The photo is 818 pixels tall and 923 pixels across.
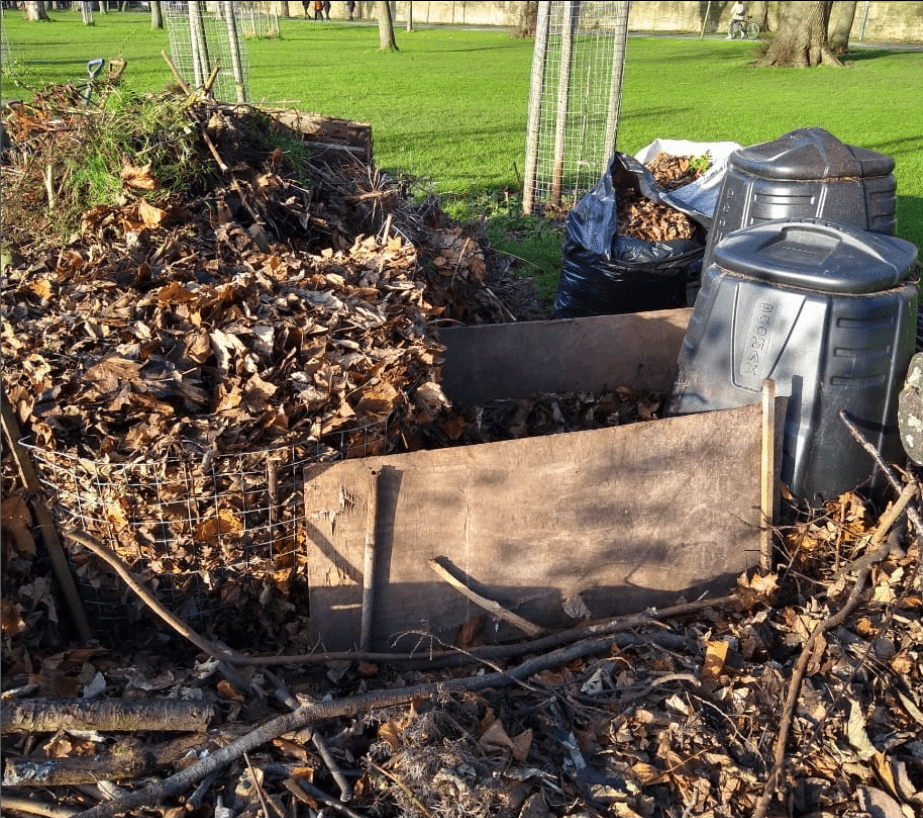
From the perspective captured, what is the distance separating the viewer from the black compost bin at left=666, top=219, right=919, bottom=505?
3.35 meters

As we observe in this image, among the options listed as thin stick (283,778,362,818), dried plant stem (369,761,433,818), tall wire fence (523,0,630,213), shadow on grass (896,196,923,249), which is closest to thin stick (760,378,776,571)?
dried plant stem (369,761,433,818)

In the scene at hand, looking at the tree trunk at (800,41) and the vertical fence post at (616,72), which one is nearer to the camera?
the vertical fence post at (616,72)

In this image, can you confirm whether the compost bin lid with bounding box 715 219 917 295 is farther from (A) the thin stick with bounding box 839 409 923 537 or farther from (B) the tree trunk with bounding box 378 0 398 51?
(B) the tree trunk with bounding box 378 0 398 51

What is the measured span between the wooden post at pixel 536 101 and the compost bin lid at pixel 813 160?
175 inches

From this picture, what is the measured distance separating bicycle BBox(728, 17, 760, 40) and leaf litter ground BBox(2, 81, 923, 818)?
3492 cm

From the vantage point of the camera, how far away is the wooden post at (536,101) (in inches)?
343

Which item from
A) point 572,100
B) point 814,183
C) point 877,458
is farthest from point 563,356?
point 572,100

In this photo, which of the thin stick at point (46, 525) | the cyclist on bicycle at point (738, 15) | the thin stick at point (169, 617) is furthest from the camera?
the cyclist on bicycle at point (738, 15)

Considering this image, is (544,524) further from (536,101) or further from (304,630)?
(536,101)

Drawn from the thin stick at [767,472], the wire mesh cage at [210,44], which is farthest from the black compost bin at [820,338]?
the wire mesh cage at [210,44]

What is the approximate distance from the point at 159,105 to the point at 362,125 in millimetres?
1524

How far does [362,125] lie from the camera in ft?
18.0

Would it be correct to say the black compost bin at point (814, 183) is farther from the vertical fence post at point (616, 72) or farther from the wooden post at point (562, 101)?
the wooden post at point (562, 101)

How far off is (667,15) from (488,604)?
4112 centimetres
